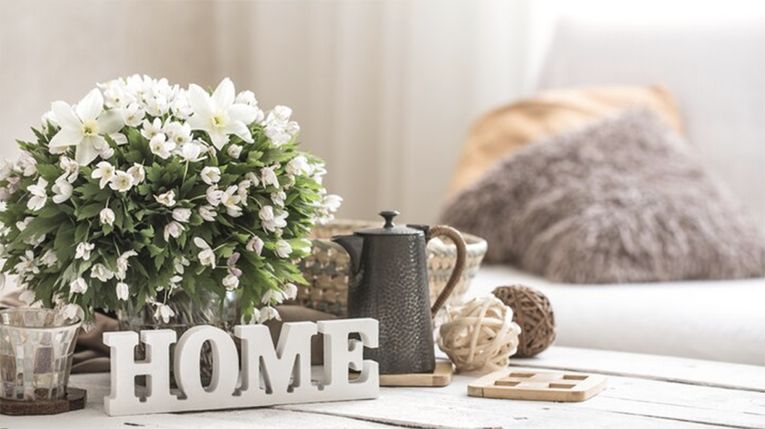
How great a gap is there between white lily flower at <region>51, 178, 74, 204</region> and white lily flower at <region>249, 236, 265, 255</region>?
17 centimetres

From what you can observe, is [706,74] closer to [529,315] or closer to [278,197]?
[529,315]

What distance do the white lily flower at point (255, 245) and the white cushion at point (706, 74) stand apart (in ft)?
4.89

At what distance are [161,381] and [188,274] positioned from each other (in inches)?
4.0

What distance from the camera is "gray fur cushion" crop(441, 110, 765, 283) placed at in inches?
76.9

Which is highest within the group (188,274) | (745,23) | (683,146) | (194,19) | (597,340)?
(194,19)

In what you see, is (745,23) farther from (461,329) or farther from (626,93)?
(461,329)

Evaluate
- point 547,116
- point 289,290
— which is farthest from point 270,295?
point 547,116

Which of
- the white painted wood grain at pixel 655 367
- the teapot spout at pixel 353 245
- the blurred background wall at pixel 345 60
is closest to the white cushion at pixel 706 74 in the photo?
the blurred background wall at pixel 345 60

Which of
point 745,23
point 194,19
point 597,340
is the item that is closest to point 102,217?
point 597,340

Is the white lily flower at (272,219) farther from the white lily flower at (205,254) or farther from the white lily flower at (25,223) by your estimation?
the white lily flower at (25,223)

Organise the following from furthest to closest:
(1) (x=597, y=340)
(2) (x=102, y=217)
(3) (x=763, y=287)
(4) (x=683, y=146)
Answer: (4) (x=683, y=146) → (3) (x=763, y=287) → (1) (x=597, y=340) → (2) (x=102, y=217)

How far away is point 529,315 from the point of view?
4.15 ft

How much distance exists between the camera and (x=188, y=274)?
1.00 meters

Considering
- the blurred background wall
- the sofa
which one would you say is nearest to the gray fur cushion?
the sofa
